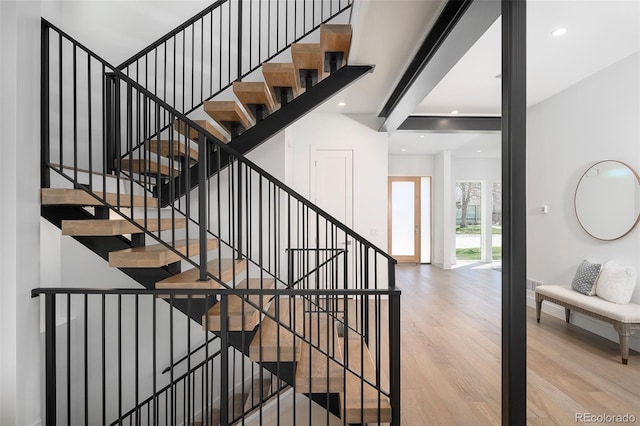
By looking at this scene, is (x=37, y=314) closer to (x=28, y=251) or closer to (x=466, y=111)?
(x=28, y=251)

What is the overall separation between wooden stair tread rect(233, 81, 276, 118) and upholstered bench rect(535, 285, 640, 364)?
357cm

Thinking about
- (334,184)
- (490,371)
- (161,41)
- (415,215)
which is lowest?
(490,371)

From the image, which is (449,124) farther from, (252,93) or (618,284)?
(252,93)

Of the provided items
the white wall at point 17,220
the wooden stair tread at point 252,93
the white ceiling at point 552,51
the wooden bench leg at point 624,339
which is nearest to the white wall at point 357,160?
the white ceiling at point 552,51

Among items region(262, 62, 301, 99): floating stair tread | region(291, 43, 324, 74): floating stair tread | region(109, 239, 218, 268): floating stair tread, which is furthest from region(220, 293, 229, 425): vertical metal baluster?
region(291, 43, 324, 74): floating stair tread

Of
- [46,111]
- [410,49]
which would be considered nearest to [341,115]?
[410,49]

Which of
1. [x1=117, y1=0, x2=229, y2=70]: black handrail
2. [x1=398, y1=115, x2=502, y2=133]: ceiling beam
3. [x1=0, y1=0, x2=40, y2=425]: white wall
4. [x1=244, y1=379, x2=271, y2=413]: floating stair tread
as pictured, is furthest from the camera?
[x1=398, y1=115, x2=502, y2=133]: ceiling beam

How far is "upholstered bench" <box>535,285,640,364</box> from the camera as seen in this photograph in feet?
9.98

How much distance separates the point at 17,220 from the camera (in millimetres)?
1925

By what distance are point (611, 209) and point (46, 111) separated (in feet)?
16.0

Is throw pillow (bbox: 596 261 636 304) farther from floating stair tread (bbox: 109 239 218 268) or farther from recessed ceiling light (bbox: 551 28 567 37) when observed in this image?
floating stair tread (bbox: 109 239 218 268)

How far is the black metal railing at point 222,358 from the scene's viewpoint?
2.00 metres

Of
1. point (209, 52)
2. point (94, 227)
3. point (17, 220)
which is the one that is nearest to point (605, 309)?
point (94, 227)

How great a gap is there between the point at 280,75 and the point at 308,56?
0.30m
